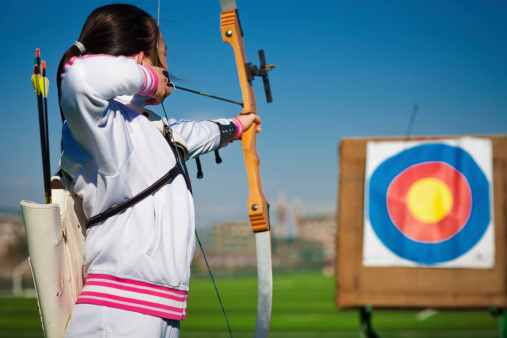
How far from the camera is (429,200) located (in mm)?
3412

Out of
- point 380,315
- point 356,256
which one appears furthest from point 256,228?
point 380,315

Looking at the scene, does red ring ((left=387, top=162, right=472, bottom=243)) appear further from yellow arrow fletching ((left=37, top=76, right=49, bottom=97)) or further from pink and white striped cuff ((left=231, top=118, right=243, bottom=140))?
yellow arrow fletching ((left=37, top=76, right=49, bottom=97))

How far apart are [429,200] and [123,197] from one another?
9.17 ft

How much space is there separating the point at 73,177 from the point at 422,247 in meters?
2.70

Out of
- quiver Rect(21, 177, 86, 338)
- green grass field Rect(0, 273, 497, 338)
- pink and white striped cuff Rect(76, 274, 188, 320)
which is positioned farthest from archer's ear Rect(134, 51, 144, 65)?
green grass field Rect(0, 273, 497, 338)

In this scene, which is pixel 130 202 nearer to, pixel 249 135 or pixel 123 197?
pixel 123 197

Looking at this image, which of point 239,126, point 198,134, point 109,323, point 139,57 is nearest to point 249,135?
point 239,126

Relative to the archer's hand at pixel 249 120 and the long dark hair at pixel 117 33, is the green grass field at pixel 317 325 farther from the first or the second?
the long dark hair at pixel 117 33

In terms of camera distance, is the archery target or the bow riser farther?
the archery target

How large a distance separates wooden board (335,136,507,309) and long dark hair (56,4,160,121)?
2.28 metres

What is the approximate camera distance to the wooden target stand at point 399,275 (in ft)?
10.2

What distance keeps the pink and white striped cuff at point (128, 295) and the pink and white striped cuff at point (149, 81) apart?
13.9 inches

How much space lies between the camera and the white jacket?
91cm

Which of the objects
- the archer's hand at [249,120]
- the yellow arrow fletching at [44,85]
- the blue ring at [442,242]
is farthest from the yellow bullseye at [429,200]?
the yellow arrow fletching at [44,85]
